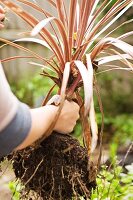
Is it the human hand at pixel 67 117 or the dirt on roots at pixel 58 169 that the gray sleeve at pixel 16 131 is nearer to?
the human hand at pixel 67 117

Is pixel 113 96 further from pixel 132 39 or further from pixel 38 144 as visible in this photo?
pixel 38 144

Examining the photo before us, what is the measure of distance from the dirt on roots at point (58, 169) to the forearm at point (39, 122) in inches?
7.7

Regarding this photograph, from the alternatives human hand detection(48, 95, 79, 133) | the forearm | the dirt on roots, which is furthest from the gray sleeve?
the dirt on roots

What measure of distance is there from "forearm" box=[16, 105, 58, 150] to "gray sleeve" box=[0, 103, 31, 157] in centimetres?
2

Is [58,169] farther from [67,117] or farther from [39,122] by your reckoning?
[39,122]

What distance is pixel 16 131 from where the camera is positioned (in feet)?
3.59

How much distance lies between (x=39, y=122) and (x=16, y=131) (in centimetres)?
12

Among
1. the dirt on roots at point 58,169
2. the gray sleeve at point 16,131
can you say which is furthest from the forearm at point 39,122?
the dirt on roots at point 58,169

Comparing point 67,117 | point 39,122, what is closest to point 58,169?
point 67,117

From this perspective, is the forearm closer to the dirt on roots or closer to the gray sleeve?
the gray sleeve

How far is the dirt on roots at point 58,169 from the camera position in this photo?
4.88 feet

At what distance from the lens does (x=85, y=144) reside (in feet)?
5.36

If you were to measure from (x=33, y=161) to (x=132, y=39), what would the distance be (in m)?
3.36

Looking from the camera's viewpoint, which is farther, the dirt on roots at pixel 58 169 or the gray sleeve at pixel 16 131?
the dirt on roots at pixel 58 169
